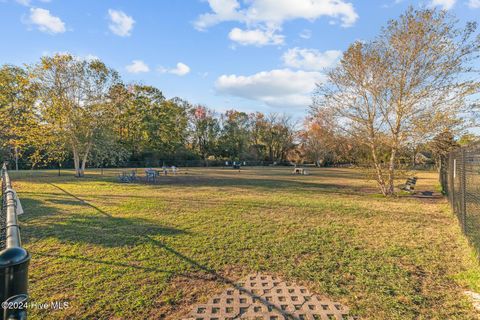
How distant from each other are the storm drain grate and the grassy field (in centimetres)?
17

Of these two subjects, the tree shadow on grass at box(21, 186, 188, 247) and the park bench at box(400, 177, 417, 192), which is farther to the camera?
the park bench at box(400, 177, 417, 192)

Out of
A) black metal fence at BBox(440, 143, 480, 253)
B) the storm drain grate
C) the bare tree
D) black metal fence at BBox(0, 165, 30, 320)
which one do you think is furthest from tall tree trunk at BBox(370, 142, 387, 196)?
black metal fence at BBox(0, 165, 30, 320)

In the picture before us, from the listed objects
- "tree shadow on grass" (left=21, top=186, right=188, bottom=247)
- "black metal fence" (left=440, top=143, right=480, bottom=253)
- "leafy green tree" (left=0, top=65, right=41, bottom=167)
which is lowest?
"tree shadow on grass" (left=21, top=186, right=188, bottom=247)

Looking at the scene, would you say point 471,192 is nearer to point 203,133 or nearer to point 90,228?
point 90,228

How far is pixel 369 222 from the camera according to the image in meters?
6.55

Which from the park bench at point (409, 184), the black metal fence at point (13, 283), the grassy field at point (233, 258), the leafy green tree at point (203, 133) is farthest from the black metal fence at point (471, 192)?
the leafy green tree at point (203, 133)

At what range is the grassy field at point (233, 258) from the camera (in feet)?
9.23

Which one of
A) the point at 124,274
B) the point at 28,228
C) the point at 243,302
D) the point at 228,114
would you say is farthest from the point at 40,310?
the point at 228,114

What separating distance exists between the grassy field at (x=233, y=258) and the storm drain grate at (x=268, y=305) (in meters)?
0.17

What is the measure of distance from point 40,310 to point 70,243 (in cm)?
224

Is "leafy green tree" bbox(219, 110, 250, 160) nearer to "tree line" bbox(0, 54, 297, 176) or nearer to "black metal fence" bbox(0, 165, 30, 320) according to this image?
"tree line" bbox(0, 54, 297, 176)

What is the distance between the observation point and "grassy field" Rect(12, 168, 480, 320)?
2814 mm

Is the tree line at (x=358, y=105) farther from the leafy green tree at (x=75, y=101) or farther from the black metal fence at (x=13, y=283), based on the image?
the black metal fence at (x=13, y=283)

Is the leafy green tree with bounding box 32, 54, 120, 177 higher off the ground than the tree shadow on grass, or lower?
higher
